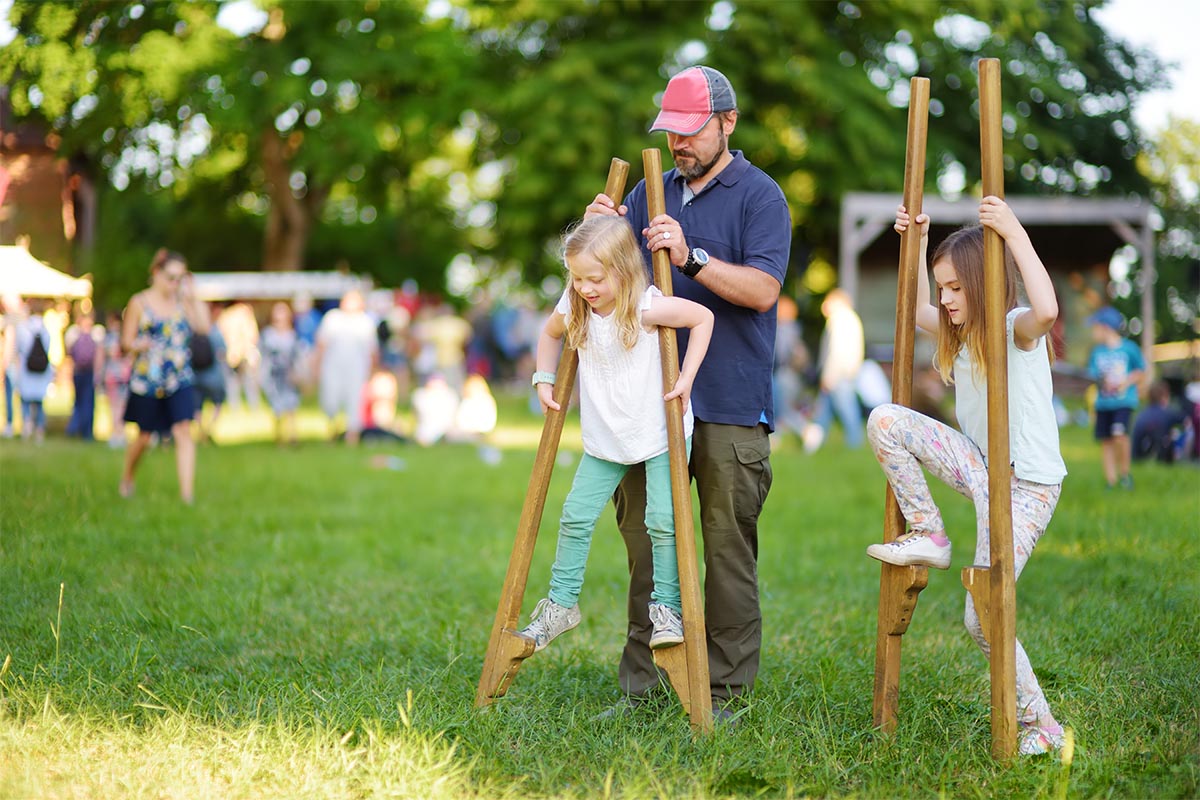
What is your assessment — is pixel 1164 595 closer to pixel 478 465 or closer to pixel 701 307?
pixel 701 307

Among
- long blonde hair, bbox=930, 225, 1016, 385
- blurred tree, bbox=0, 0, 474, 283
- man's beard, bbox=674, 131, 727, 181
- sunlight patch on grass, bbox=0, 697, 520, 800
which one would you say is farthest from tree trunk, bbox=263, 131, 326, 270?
long blonde hair, bbox=930, 225, 1016, 385

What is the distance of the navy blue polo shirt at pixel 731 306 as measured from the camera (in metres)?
4.55

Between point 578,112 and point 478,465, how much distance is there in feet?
36.0

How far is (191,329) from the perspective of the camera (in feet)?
33.0

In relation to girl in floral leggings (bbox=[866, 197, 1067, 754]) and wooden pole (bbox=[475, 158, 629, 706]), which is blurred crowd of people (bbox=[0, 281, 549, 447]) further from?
girl in floral leggings (bbox=[866, 197, 1067, 754])

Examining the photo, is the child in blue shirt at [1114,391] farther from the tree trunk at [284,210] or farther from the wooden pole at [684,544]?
the tree trunk at [284,210]

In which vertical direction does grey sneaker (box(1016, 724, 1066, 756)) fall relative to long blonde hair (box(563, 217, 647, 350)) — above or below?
below

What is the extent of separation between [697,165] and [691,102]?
263 millimetres

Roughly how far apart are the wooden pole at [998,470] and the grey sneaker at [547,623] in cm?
145

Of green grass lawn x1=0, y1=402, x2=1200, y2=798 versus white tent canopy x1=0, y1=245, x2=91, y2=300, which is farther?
white tent canopy x1=0, y1=245, x2=91, y2=300

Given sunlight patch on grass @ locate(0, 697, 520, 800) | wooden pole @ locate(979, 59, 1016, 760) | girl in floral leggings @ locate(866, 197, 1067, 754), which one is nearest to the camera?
sunlight patch on grass @ locate(0, 697, 520, 800)

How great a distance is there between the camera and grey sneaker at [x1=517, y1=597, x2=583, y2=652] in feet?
14.7

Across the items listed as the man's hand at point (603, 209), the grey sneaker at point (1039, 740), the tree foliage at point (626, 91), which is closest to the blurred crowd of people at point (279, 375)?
the tree foliage at point (626, 91)

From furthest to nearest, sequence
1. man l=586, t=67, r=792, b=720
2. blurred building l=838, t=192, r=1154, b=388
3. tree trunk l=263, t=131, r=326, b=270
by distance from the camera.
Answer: tree trunk l=263, t=131, r=326, b=270
blurred building l=838, t=192, r=1154, b=388
man l=586, t=67, r=792, b=720
